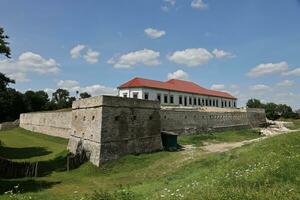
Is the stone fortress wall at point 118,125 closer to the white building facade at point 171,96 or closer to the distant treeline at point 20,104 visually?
the white building facade at point 171,96

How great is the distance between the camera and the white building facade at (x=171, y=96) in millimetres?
39250

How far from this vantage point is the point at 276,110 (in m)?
75.5

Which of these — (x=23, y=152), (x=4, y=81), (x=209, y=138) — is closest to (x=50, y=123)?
(x=23, y=152)

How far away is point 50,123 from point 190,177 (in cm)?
2914

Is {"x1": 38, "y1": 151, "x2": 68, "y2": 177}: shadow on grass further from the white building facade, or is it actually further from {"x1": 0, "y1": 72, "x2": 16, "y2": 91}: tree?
the white building facade

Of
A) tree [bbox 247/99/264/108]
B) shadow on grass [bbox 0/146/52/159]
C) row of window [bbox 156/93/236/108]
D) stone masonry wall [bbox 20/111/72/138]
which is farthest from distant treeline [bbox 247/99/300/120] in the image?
shadow on grass [bbox 0/146/52/159]

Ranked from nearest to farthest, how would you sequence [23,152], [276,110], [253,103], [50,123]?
[23,152]
[50,123]
[276,110]
[253,103]

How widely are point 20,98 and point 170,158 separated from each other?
182 ft

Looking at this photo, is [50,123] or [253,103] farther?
[253,103]

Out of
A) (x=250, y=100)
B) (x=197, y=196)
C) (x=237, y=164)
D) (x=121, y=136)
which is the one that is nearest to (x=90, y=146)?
(x=121, y=136)

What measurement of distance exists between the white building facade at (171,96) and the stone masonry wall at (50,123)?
9.84 metres

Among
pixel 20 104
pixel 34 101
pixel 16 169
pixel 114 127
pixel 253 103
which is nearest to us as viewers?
pixel 16 169

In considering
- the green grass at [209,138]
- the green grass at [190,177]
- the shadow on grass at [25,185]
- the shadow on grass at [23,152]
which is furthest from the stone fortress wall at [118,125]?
the shadow on grass at [25,185]

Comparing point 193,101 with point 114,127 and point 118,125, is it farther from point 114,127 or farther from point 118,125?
point 114,127
